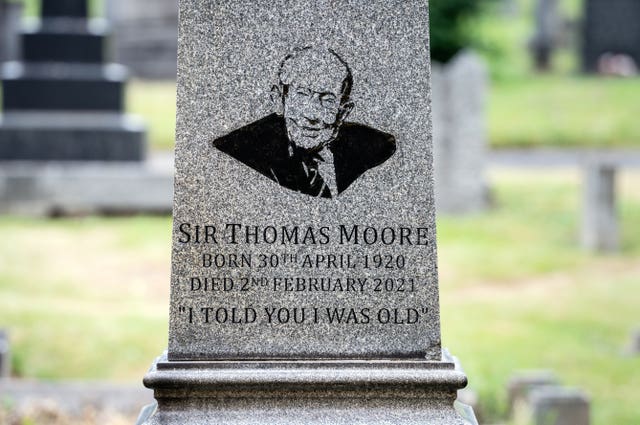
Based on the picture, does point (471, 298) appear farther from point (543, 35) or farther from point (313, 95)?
point (543, 35)

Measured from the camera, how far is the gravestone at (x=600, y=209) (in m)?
11.4

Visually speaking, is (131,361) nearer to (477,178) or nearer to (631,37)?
(477,178)

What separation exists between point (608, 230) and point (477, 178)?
9.07ft

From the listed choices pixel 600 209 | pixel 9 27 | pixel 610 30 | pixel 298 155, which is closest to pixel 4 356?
pixel 298 155

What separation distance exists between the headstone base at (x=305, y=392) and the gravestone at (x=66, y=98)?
10.1 meters

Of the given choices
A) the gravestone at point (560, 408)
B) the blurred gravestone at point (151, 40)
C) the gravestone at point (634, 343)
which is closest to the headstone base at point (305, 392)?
the gravestone at point (560, 408)

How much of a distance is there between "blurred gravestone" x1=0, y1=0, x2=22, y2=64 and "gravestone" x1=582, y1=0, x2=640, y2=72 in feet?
45.9

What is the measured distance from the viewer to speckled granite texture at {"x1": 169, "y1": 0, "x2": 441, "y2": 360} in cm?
375

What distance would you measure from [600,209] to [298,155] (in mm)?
8306

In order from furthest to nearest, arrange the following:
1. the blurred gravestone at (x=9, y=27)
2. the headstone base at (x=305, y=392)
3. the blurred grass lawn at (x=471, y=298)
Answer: the blurred gravestone at (x=9, y=27)
the blurred grass lawn at (x=471, y=298)
the headstone base at (x=305, y=392)

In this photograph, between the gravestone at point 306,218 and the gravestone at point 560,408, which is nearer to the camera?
the gravestone at point 306,218

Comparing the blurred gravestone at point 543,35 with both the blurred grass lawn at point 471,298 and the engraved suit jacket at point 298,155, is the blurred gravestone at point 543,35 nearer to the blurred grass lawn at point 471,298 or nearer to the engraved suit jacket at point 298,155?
the blurred grass lawn at point 471,298

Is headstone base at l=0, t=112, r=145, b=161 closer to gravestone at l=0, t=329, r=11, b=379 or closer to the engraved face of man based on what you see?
gravestone at l=0, t=329, r=11, b=379

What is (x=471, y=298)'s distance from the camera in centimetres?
907
